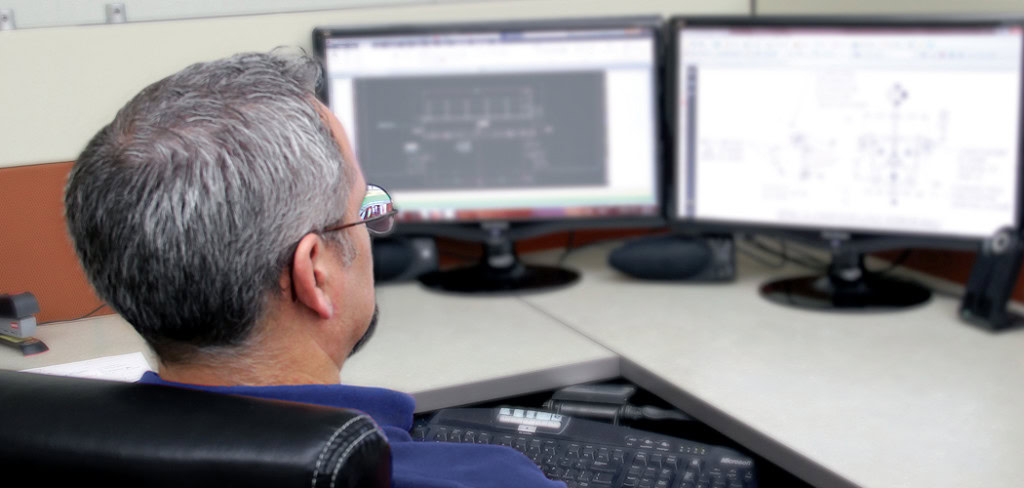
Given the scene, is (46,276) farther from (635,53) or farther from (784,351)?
(784,351)

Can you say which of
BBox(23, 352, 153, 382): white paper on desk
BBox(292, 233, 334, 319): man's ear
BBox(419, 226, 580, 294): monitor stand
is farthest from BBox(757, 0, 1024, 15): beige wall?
BBox(23, 352, 153, 382): white paper on desk

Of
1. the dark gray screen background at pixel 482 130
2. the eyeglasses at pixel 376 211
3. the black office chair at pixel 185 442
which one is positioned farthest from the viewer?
the dark gray screen background at pixel 482 130

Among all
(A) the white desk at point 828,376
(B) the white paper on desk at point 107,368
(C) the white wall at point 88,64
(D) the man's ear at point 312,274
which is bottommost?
(A) the white desk at point 828,376

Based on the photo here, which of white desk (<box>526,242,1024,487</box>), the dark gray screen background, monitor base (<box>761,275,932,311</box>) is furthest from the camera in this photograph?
the dark gray screen background

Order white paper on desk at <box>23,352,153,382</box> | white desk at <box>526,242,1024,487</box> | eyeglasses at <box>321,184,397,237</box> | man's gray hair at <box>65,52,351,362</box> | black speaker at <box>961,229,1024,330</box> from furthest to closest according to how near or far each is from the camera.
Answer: black speaker at <box>961,229,1024,330</box> → white paper on desk at <box>23,352,153,382</box> → white desk at <box>526,242,1024,487</box> → eyeglasses at <box>321,184,397,237</box> → man's gray hair at <box>65,52,351,362</box>

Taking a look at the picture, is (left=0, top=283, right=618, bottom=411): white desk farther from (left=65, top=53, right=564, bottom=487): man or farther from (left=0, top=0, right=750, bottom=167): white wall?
(left=65, top=53, right=564, bottom=487): man

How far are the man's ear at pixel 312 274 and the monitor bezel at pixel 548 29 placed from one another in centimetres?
78

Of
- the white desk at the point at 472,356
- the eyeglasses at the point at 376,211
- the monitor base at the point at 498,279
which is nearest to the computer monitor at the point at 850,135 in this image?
the monitor base at the point at 498,279

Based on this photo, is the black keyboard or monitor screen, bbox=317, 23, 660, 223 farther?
monitor screen, bbox=317, 23, 660, 223

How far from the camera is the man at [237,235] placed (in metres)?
0.74

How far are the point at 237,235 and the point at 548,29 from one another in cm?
97

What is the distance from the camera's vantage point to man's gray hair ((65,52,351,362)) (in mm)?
741

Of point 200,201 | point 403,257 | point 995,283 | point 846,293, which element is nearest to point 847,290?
point 846,293

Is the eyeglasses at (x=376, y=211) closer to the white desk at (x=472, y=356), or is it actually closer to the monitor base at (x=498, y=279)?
the white desk at (x=472, y=356)
